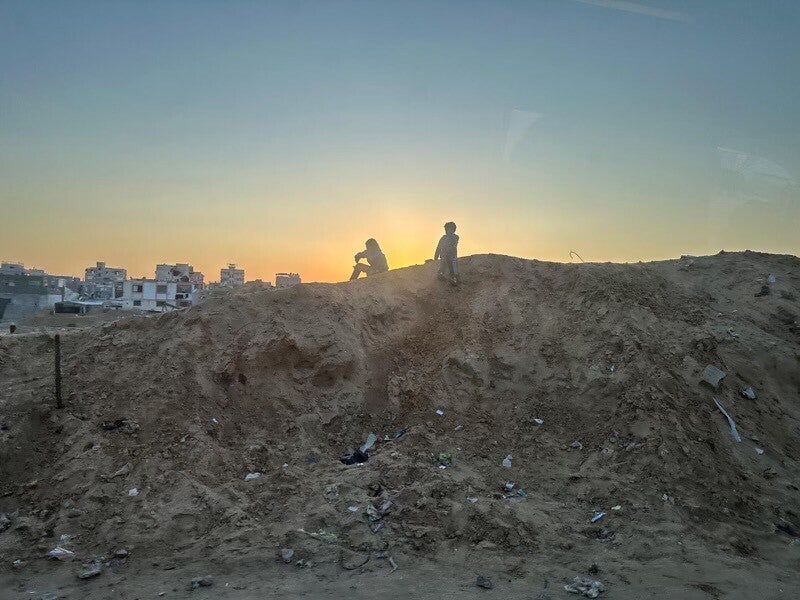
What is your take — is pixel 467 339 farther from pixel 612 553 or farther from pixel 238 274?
pixel 238 274

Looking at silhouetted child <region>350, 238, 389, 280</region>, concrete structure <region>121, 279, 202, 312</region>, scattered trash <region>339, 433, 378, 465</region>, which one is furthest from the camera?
concrete structure <region>121, 279, 202, 312</region>

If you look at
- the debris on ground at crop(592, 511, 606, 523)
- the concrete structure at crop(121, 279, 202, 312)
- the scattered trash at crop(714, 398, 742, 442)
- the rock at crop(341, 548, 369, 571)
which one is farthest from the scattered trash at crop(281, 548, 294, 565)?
the concrete structure at crop(121, 279, 202, 312)

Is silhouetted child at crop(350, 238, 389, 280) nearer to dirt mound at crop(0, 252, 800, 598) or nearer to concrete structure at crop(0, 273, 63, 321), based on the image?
dirt mound at crop(0, 252, 800, 598)

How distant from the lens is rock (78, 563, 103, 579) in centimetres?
546

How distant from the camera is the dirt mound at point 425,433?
6094 mm

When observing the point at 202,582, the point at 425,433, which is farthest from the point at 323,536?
the point at 425,433

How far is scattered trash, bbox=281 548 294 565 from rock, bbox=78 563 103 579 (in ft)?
6.24

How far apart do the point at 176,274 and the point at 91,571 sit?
54346 millimetres

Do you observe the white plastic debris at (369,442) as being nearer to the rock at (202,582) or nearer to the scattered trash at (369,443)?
the scattered trash at (369,443)

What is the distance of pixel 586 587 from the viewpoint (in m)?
5.28

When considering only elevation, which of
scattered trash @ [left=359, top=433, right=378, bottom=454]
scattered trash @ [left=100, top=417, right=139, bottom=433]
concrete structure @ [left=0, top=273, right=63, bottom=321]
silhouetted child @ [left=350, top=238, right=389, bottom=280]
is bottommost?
scattered trash @ [left=359, top=433, right=378, bottom=454]

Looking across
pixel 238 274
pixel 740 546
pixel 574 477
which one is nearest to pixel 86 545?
pixel 574 477

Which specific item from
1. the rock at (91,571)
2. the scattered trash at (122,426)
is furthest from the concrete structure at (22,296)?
the rock at (91,571)

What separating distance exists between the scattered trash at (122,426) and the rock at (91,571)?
2.16 m
